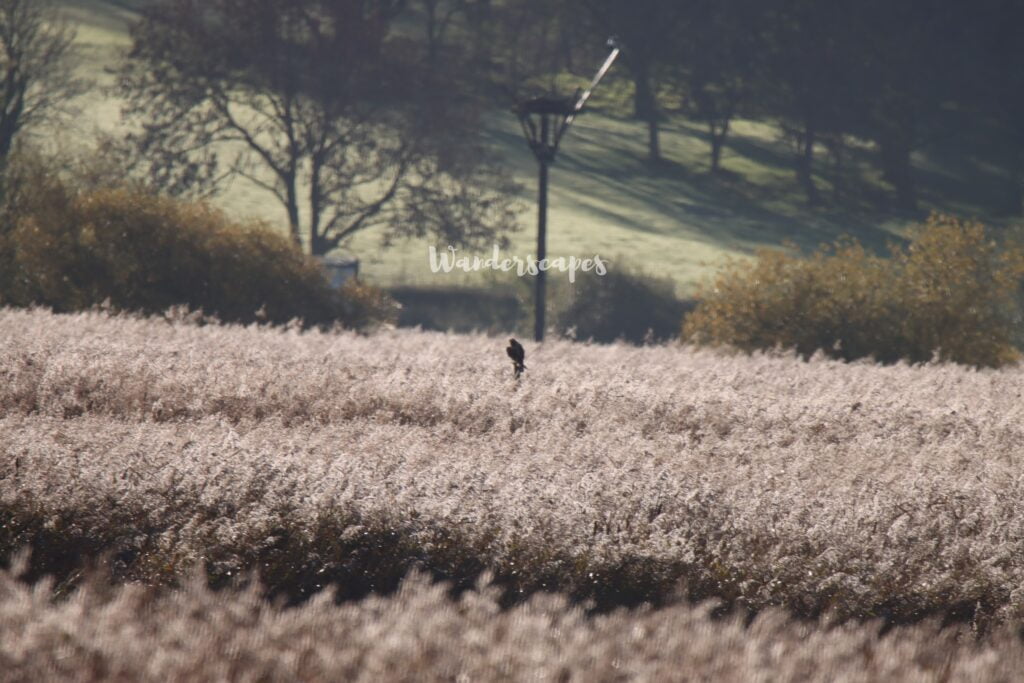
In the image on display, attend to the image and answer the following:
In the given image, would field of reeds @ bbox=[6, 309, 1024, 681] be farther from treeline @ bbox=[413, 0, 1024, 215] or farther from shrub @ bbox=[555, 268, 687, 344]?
treeline @ bbox=[413, 0, 1024, 215]

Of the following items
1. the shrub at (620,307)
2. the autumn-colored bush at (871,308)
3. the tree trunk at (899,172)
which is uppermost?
the tree trunk at (899,172)

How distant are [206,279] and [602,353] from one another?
9.51m

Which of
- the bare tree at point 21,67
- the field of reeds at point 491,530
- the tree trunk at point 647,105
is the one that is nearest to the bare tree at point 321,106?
the bare tree at point 21,67

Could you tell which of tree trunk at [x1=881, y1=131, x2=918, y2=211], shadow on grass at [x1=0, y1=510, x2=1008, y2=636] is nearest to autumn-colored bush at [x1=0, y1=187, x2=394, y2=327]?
shadow on grass at [x1=0, y1=510, x2=1008, y2=636]

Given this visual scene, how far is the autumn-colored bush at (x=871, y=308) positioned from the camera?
20.2 m

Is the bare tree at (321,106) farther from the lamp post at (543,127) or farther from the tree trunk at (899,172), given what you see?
the tree trunk at (899,172)

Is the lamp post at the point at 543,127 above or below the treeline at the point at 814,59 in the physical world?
below

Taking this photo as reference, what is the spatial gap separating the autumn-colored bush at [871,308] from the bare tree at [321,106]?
15.8m

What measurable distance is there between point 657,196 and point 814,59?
8812 millimetres

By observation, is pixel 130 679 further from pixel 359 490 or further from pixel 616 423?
pixel 616 423

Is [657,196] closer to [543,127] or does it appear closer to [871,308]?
[871,308]

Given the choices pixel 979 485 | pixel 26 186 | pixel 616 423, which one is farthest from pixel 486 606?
pixel 26 186

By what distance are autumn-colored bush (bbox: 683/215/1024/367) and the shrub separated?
11.5 metres

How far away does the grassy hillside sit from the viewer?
43188mm
